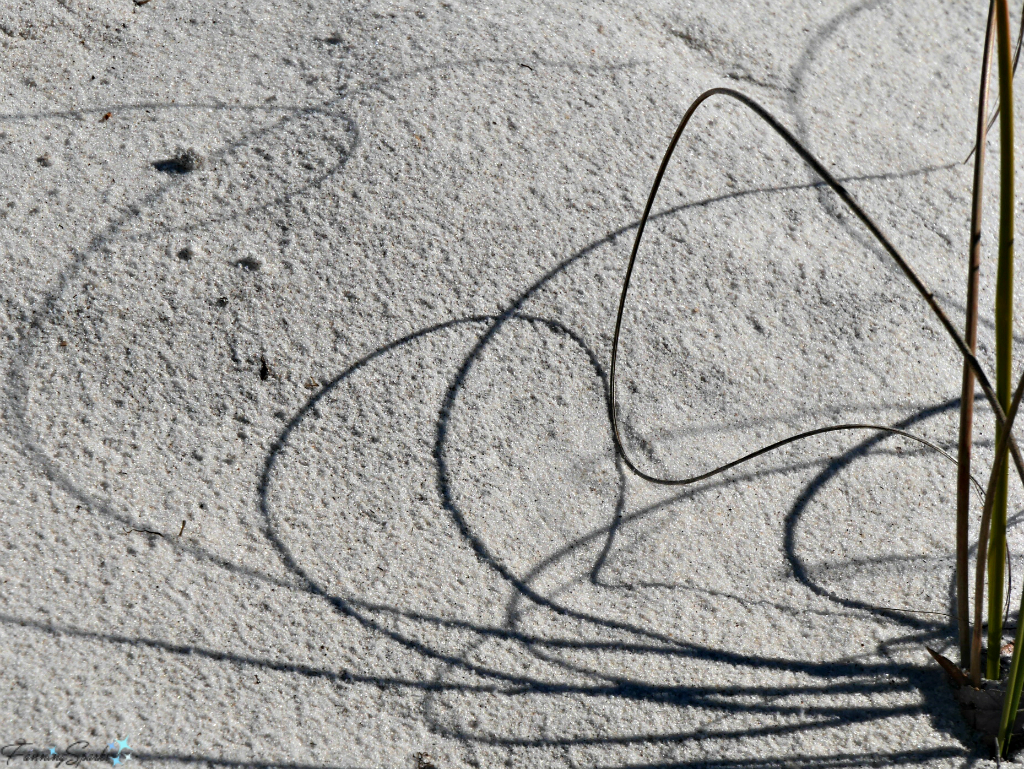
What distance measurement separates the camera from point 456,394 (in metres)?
1.71

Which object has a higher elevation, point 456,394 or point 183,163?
point 183,163

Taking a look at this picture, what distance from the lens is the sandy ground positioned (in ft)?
4.51

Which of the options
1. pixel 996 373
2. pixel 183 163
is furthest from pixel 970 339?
pixel 183 163

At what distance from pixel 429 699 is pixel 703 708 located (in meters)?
0.43

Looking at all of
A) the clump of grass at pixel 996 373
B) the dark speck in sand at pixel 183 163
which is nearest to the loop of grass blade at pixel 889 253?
the clump of grass at pixel 996 373

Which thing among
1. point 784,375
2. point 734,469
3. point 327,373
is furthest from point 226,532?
point 784,375

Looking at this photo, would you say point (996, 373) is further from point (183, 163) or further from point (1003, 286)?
point (183, 163)

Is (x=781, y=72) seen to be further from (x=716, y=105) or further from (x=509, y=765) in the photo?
(x=509, y=765)

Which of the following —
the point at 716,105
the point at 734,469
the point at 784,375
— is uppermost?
the point at 716,105

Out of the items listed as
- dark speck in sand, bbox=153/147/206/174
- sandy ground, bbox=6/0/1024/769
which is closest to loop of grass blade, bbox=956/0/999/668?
sandy ground, bbox=6/0/1024/769

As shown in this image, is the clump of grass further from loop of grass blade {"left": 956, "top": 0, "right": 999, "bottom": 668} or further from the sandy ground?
the sandy ground

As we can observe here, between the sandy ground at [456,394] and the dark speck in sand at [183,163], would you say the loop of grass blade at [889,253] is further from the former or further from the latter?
the dark speck in sand at [183,163]

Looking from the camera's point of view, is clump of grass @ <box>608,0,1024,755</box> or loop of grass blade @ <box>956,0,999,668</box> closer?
clump of grass @ <box>608,0,1024,755</box>

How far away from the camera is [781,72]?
7.87 ft
